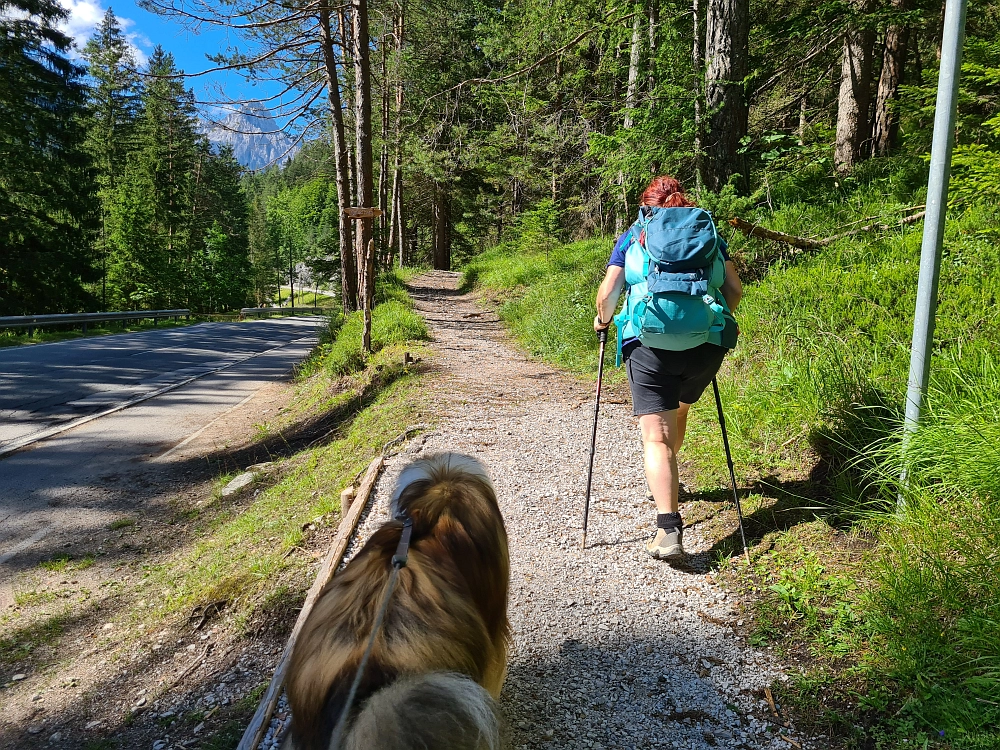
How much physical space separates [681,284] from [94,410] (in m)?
10.3

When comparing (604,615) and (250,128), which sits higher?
(250,128)

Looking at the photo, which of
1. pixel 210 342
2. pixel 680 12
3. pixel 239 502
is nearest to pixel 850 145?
pixel 680 12

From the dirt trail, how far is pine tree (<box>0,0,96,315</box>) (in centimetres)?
2444

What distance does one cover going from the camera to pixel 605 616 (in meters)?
3.41

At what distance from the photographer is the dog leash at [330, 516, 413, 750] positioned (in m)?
1.45

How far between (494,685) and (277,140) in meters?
14.5

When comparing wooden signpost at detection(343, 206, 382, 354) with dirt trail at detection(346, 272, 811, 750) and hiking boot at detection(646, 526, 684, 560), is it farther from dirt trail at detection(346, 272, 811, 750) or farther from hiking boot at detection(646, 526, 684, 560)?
hiking boot at detection(646, 526, 684, 560)

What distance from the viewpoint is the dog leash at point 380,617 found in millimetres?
1451

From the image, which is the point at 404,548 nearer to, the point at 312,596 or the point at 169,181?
the point at 312,596

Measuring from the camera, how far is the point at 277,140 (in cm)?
1398

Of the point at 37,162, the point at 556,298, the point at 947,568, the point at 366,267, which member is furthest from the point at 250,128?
the point at 37,162

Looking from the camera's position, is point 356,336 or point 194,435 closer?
point 194,435

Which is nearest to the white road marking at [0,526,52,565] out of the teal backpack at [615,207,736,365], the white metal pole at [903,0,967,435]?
the teal backpack at [615,207,736,365]

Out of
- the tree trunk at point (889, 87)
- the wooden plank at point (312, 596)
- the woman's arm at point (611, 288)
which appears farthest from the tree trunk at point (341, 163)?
the woman's arm at point (611, 288)
